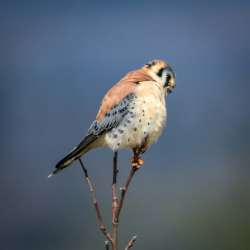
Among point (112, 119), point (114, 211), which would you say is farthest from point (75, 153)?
point (114, 211)

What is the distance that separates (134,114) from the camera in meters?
1.83

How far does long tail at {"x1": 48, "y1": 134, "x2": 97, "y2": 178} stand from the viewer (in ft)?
5.74

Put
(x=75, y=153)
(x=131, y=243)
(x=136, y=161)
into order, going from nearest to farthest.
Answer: (x=131, y=243) < (x=136, y=161) < (x=75, y=153)

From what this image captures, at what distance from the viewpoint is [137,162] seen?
164 centimetres

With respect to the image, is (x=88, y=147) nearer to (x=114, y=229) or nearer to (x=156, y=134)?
(x=156, y=134)

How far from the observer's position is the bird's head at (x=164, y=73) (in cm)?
183

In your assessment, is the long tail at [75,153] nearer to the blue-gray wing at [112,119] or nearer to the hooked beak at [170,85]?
the blue-gray wing at [112,119]

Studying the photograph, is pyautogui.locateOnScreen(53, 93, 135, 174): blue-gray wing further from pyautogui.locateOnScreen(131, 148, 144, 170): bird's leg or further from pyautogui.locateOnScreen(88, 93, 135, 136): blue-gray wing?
pyautogui.locateOnScreen(131, 148, 144, 170): bird's leg

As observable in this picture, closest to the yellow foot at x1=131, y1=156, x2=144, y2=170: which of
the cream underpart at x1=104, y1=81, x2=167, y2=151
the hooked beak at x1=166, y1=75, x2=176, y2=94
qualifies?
the cream underpart at x1=104, y1=81, x2=167, y2=151

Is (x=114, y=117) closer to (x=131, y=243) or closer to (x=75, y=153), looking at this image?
(x=75, y=153)

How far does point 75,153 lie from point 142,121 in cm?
21

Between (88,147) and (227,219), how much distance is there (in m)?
2.42

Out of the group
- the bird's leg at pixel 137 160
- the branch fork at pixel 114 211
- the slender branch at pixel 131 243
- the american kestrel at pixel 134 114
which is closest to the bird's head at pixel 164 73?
the american kestrel at pixel 134 114

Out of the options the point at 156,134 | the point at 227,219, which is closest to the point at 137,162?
the point at 156,134
